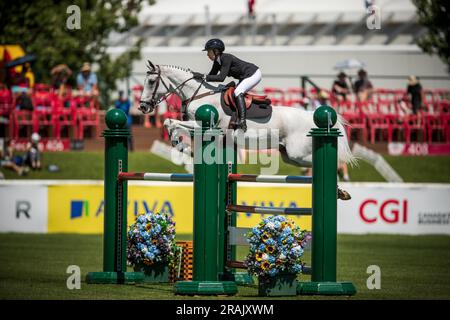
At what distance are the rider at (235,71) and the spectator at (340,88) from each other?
37.9 ft

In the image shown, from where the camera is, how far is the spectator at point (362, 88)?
2583 cm

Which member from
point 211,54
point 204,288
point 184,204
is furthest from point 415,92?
point 204,288

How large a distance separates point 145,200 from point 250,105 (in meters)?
5.62

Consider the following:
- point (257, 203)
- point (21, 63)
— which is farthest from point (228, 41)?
point (257, 203)

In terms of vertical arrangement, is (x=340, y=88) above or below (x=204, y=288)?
above

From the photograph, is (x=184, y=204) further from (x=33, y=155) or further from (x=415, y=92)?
(x=415, y=92)

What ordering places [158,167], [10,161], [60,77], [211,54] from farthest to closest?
[60,77], [158,167], [10,161], [211,54]

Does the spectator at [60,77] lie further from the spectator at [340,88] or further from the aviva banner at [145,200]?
the aviva banner at [145,200]

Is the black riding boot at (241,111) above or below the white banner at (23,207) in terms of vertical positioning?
above

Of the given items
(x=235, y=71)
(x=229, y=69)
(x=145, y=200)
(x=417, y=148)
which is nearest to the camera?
(x=229, y=69)

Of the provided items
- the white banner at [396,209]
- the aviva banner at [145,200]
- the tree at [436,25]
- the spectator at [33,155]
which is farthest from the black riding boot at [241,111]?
the tree at [436,25]

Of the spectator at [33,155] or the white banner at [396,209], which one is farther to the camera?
the spectator at [33,155]

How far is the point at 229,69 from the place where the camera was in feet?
44.4
